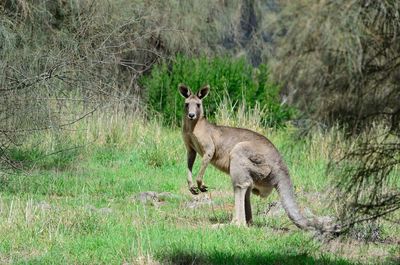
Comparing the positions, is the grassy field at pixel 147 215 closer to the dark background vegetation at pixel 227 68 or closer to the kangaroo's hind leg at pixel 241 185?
the kangaroo's hind leg at pixel 241 185

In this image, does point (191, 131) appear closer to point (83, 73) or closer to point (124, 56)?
point (83, 73)

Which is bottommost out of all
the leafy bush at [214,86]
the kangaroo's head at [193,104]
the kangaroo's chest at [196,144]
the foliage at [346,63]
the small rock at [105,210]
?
the leafy bush at [214,86]

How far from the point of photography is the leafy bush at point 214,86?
18812 millimetres

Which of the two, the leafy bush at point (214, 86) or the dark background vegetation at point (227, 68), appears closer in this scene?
the dark background vegetation at point (227, 68)

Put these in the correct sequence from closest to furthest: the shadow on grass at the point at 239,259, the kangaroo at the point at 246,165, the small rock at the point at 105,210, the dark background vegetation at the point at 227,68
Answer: the dark background vegetation at the point at 227,68 < the shadow on grass at the point at 239,259 < the kangaroo at the point at 246,165 < the small rock at the point at 105,210

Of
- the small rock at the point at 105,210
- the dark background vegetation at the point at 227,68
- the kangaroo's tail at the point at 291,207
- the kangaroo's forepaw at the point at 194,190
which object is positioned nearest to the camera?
the dark background vegetation at the point at 227,68

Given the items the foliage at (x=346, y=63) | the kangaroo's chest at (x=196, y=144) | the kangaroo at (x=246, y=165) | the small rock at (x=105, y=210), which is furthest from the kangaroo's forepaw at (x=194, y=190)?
the foliage at (x=346, y=63)

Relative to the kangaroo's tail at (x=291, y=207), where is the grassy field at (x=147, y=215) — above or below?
below

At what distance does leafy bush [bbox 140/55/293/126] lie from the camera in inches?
741

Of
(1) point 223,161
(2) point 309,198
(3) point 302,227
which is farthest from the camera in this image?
(2) point 309,198

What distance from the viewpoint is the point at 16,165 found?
11.3 metres

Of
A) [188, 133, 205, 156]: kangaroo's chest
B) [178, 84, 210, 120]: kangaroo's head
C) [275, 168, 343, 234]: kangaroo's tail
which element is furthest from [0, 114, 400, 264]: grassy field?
[178, 84, 210, 120]: kangaroo's head

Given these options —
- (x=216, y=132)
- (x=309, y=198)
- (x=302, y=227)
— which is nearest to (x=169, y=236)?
(x=302, y=227)

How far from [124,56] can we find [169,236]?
40.7 ft
